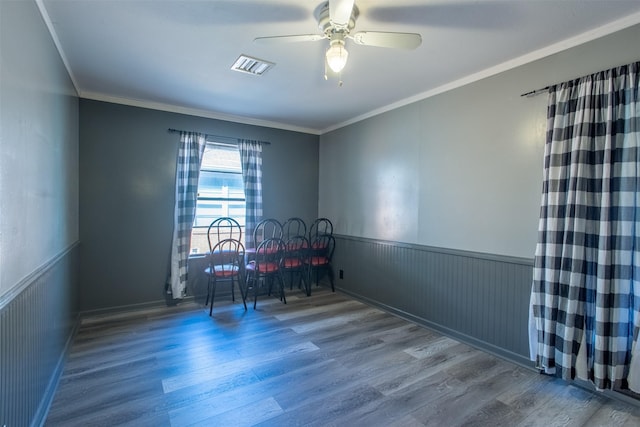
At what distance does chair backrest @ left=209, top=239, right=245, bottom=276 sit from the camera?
370 cm

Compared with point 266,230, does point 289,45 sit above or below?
above

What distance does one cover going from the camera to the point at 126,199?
3605mm

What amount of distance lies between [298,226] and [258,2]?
3.31 meters

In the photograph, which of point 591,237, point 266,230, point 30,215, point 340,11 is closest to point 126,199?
point 266,230

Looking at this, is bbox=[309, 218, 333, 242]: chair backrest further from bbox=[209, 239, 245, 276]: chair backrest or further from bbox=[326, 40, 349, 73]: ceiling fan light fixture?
bbox=[326, 40, 349, 73]: ceiling fan light fixture

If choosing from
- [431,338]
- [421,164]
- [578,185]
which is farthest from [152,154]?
[578,185]

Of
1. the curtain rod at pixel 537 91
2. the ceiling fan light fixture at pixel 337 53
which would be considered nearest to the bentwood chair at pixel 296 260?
the ceiling fan light fixture at pixel 337 53

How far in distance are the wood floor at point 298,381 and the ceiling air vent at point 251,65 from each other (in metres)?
2.43

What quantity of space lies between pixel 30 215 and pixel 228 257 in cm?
258

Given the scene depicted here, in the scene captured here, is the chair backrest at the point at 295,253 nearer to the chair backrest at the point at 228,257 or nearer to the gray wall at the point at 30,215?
the chair backrest at the point at 228,257

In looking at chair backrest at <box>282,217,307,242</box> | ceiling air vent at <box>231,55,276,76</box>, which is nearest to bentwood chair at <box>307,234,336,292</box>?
chair backrest at <box>282,217,307,242</box>

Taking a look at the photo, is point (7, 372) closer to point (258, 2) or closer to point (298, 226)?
point (258, 2)

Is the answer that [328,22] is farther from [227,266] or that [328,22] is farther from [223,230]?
[223,230]

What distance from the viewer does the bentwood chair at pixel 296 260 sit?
4.27 metres
